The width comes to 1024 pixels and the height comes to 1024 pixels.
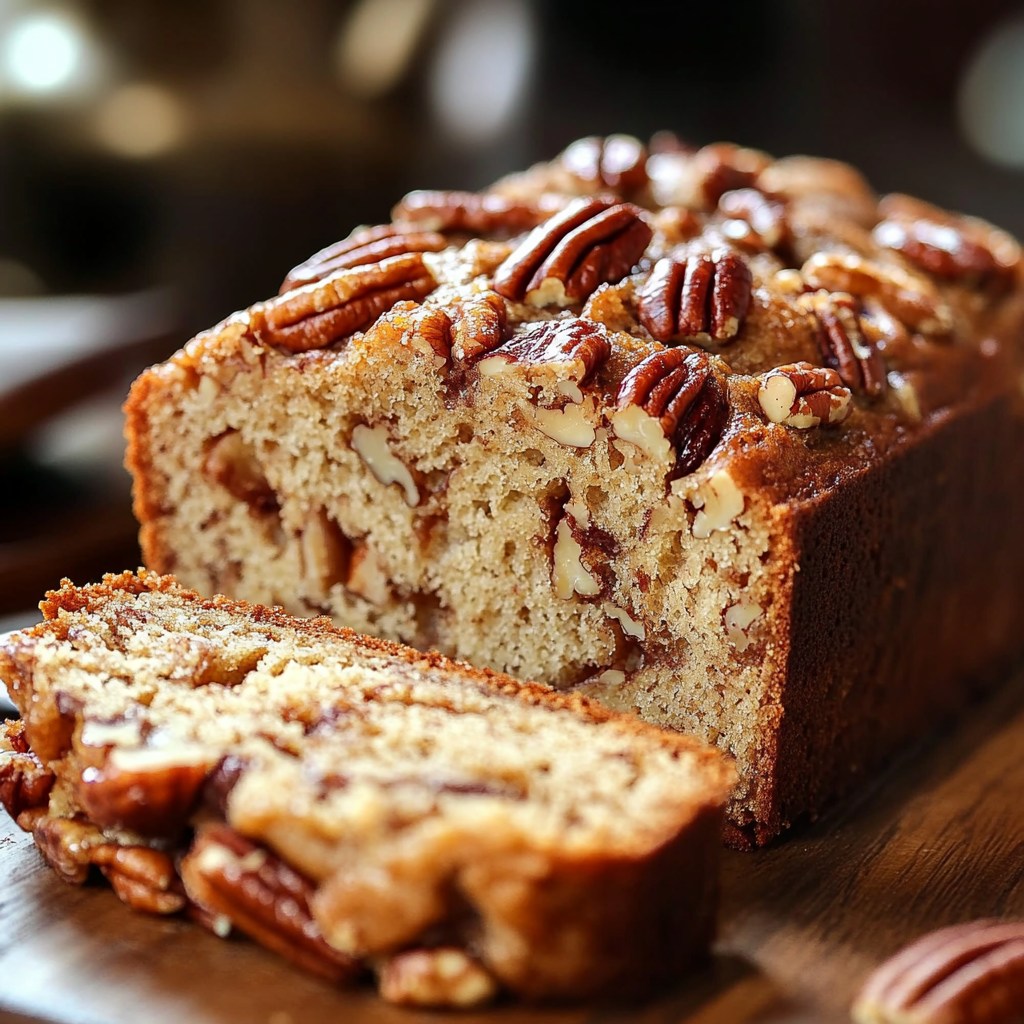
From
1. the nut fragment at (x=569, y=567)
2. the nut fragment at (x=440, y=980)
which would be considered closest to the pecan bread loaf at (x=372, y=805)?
the nut fragment at (x=440, y=980)

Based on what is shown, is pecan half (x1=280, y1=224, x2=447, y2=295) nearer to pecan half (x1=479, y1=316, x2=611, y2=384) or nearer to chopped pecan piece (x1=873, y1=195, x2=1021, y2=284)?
pecan half (x1=479, y1=316, x2=611, y2=384)

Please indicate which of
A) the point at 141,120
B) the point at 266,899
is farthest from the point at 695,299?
the point at 141,120

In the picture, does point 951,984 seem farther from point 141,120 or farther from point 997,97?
point 997,97

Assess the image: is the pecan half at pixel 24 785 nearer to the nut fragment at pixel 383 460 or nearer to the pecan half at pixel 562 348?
the nut fragment at pixel 383 460

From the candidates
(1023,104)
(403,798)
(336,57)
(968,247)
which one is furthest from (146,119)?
(403,798)

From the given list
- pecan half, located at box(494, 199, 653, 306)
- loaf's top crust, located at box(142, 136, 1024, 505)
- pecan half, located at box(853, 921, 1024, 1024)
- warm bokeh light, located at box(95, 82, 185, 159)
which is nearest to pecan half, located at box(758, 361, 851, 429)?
loaf's top crust, located at box(142, 136, 1024, 505)

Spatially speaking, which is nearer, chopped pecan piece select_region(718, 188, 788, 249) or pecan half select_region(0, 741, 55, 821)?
pecan half select_region(0, 741, 55, 821)

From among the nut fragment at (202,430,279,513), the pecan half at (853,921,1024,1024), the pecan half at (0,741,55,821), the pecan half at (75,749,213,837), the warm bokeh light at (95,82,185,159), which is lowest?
the pecan half at (853,921,1024,1024)
